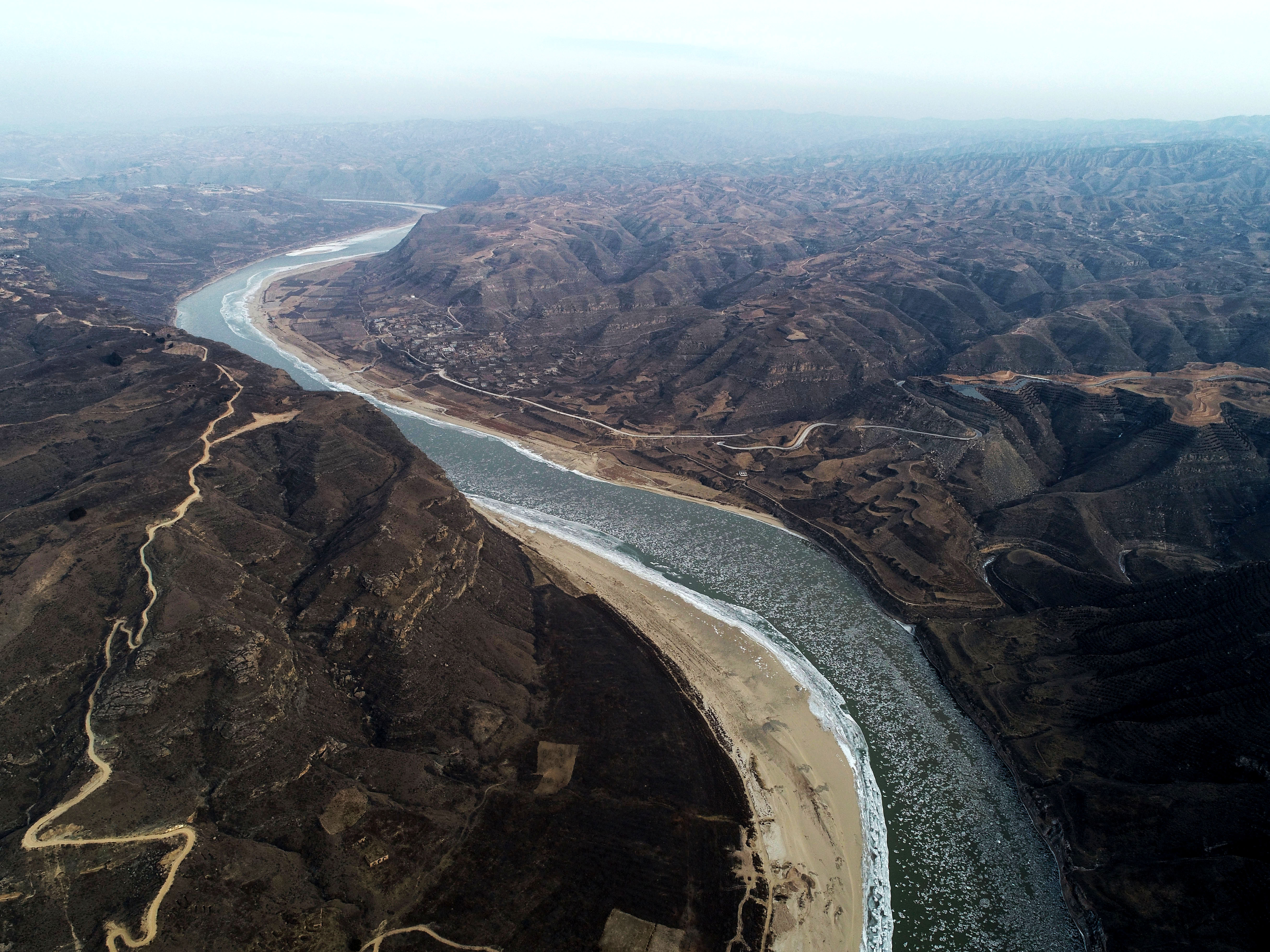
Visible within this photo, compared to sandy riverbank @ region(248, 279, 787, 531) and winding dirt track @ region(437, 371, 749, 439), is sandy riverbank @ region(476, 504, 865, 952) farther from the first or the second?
winding dirt track @ region(437, 371, 749, 439)

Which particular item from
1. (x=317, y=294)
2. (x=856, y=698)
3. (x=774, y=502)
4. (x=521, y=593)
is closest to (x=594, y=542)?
(x=521, y=593)

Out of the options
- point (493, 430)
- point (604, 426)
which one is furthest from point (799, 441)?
point (493, 430)

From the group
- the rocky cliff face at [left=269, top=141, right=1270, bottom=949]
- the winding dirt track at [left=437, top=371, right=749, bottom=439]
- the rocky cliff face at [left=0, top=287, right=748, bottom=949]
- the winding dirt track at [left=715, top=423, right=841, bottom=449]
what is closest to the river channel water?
the rocky cliff face at [left=269, top=141, right=1270, bottom=949]

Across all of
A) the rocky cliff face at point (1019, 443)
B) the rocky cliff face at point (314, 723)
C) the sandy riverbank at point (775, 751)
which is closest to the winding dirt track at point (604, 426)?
the rocky cliff face at point (1019, 443)

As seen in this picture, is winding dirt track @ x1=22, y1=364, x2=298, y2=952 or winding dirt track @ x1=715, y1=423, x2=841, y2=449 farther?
winding dirt track @ x1=715, y1=423, x2=841, y2=449

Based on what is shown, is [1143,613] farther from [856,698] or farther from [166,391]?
[166,391]

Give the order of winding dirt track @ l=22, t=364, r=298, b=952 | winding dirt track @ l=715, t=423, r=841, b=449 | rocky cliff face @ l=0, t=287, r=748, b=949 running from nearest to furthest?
1. winding dirt track @ l=22, t=364, r=298, b=952
2. rocky cliff face @ l=0, t=287, r=748, b=949
3. winding dirt track @ l=715, t=423, r=841, b=449

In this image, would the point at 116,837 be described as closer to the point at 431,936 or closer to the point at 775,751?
the point at 431,936
